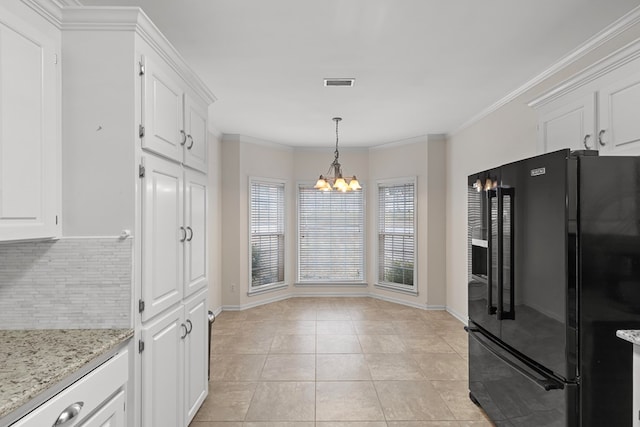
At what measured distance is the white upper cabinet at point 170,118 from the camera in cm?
178

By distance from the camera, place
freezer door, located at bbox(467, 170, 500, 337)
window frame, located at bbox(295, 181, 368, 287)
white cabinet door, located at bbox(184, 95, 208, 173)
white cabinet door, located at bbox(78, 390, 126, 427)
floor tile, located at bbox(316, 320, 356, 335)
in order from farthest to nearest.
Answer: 1. window frame, located at bbox(295, 181, 368, 287)
2. floor tile, located at bbox(316, 320, 356, 335)
3. freezer door, located at bbox(467, 170, 500, 337)
4. white cabinet door, located at bbox(184, 95, 208, 173)
5. white cabinet door, located at bbox(78, 390, 126, 427)

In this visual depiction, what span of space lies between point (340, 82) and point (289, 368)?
8.91ft

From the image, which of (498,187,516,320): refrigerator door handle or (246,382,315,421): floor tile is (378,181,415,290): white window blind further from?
(498,187,516,320): refrigerator door handle

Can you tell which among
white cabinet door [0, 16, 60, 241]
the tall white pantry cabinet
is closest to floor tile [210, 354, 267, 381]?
the tall white pantry cabinet

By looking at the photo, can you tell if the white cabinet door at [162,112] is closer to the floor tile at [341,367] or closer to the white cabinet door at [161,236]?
the white cabinet door at [161,236]

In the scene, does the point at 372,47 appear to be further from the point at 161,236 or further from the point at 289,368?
the point at 289,368

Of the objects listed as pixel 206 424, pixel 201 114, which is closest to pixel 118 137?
pixel 201 114

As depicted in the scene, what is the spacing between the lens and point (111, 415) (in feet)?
4.83

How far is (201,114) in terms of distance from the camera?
2586 millimetres

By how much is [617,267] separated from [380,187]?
15.2 feet

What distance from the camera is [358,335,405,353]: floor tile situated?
3.94 meters

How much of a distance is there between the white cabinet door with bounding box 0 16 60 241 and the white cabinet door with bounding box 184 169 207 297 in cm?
76

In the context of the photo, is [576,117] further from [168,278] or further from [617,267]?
[168,278]

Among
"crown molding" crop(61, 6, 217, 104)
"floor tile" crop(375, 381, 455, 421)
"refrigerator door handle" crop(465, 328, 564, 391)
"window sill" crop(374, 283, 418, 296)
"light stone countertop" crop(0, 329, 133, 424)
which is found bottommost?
"floor tile" crop(375, 381, 455, 421)
